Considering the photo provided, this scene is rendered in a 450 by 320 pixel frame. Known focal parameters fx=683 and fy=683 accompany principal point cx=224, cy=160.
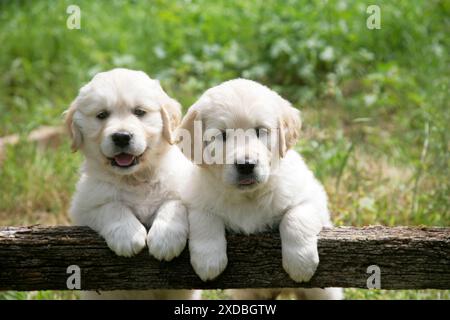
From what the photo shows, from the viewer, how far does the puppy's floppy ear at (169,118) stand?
15.0 feet

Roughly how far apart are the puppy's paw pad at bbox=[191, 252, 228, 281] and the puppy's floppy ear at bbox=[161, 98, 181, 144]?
0.97 m

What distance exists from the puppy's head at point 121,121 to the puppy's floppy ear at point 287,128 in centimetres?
79

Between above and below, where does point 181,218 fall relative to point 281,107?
below

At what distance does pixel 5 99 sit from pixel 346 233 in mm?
6767

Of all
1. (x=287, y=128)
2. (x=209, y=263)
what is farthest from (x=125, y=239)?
(x=287, y=128)

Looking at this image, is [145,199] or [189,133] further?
[145,199]

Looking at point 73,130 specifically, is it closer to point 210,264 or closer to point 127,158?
point 127,158

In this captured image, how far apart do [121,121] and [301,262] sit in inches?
58.0

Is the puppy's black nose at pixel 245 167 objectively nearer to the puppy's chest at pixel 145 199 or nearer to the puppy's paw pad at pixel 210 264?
the puppy's paw pad at pixel 210 264

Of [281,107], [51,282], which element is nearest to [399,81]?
[281,107]

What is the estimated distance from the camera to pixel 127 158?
14.6ft

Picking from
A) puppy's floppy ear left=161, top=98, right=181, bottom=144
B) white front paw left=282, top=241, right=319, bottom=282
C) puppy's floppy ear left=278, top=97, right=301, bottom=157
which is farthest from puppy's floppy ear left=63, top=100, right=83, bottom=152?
white front paw left=282, top=241, right=319, bottom=282
